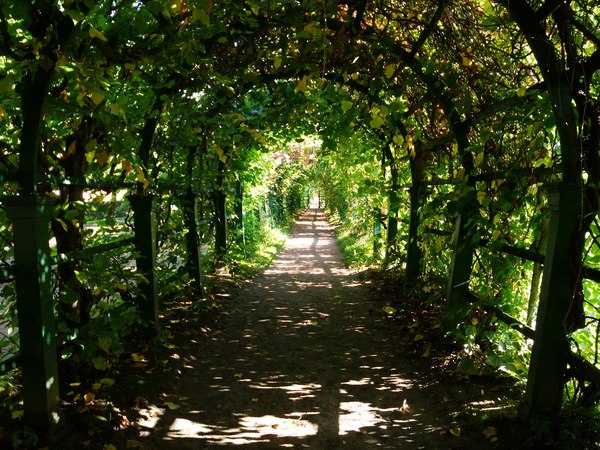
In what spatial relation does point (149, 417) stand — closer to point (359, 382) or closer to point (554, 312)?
point (359, 382)

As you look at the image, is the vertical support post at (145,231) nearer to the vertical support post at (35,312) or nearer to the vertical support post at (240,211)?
the vertical support post at (35,312)

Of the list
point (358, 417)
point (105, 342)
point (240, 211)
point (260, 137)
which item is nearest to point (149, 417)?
point (105, 342)

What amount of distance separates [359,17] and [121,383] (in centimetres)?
339

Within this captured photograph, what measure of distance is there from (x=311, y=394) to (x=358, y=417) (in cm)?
54

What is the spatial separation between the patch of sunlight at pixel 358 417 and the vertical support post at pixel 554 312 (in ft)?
3.41

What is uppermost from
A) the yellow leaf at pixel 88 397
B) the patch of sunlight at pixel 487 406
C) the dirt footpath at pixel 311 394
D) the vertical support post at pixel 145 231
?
the vertical support post at pixel 145 231

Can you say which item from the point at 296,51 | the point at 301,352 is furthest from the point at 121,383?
the point at 296,51

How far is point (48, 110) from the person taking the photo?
2.78 meters

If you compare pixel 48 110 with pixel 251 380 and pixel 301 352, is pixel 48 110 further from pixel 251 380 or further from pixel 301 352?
pixel 301 352

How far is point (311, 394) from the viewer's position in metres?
3.82

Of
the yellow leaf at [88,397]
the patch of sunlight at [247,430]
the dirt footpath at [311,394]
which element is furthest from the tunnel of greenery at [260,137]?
the patch of sunlight at [247,430]

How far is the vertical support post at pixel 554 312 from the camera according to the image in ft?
8.45

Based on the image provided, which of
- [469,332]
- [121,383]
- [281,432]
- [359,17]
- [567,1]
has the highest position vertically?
[359,17]

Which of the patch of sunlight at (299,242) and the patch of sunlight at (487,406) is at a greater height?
the patch of sunlight at (299,242)
